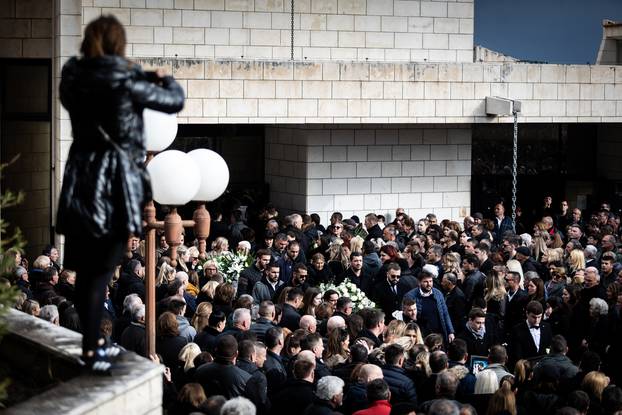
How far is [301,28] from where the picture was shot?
24906 mm

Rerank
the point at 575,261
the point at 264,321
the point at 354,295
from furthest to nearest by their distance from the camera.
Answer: the point at 575,261, the point at 354,295, the point at 264,321

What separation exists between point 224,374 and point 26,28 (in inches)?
530

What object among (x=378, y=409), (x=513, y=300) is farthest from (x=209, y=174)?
(x=513, y=300)

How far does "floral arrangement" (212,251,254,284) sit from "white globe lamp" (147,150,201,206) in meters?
8.04

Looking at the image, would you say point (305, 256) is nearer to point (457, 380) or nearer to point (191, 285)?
point (191, 285)

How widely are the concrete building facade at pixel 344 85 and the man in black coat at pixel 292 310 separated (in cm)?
842

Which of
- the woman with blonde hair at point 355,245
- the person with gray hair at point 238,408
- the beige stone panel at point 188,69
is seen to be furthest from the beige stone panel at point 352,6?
the person with gray hair at point 238,408

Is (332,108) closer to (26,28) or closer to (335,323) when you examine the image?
(26,28)

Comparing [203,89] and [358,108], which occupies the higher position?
[203,89]

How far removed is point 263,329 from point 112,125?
6.32 metres

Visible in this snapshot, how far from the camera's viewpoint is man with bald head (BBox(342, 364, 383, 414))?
1015cm

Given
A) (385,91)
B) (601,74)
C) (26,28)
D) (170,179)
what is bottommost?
(170,179)

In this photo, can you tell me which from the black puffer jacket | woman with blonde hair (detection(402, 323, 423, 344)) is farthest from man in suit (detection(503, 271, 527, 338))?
the black puffer jacket

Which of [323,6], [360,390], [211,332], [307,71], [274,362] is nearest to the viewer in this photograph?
[360,390]
